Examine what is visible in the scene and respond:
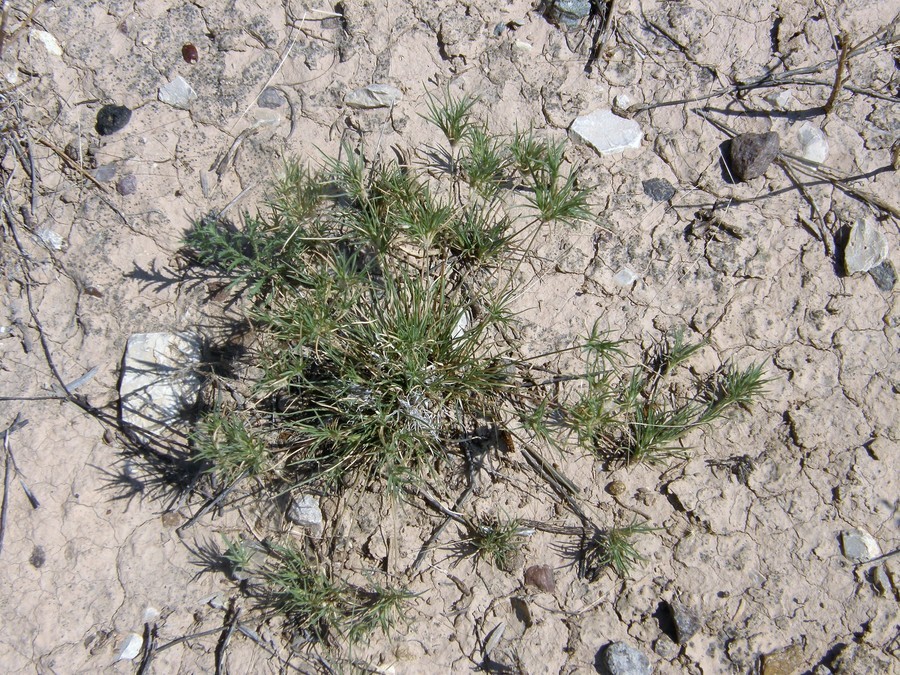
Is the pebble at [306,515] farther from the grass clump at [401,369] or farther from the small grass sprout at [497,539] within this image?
the small grass sprout at [497,539]

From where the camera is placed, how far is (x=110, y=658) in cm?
208

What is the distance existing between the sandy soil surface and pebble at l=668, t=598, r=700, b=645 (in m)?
0.02

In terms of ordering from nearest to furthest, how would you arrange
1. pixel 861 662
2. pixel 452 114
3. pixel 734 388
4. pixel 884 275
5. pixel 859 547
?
pixel 861 662
pixel 859 547
pixel 734 388
pixel 884 275
pixel 452 114

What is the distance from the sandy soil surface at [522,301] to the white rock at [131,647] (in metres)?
0.03

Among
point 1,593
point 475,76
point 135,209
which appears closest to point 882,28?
point 475,76

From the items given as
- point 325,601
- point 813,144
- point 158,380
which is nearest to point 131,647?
point 325,601

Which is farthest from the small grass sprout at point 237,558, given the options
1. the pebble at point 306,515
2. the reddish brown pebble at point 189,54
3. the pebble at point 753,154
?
the pebble at point 753,154

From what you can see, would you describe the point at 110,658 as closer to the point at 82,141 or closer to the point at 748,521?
the point at 82,141

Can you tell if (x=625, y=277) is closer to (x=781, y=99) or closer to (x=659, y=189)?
(x=659, y=189)

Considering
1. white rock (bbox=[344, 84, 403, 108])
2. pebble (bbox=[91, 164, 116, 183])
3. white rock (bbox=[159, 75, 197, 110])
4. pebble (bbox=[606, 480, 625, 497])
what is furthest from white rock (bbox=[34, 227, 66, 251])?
pebble (bbox=[606, 480, 625, 497])

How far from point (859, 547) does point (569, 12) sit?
2218 millimetres

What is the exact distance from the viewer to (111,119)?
97.7 inches

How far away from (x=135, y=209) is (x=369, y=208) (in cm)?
88

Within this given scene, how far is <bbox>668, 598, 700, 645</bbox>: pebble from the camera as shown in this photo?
2.05 meters
